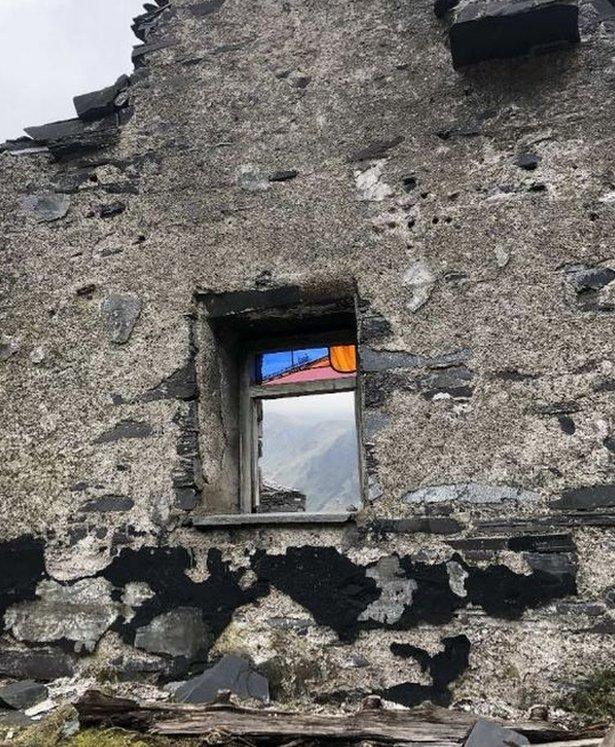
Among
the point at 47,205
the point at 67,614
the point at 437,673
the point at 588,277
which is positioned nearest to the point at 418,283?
the point at 588,277

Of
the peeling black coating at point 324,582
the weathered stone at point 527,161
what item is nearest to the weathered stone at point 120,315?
the peeling black coating at point 324,582

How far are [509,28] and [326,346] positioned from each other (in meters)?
1.72

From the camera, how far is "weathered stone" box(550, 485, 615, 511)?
2656mm

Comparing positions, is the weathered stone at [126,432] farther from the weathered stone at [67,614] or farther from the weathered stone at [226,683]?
the weathered stone at [226,683]

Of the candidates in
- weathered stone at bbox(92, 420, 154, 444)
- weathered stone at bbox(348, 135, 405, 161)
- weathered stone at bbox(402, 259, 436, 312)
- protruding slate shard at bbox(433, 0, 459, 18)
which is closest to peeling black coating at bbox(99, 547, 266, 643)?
weathered stone at bbox(92, 420, 154, 444)

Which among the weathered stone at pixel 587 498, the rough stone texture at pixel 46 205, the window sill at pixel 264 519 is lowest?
the window sill at pixel 264 519

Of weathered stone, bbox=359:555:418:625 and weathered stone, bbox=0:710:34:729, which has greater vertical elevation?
weathered stone, bbox=359:555:418:625

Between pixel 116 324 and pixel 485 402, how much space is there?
182 centimetres

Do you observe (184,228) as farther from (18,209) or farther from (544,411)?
(544,411)

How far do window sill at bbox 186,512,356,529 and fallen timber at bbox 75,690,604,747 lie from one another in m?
0.77

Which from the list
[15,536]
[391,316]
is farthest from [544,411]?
[15,536]

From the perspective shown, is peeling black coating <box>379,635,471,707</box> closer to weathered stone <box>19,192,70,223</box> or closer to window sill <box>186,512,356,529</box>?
window sill <box>186,512,356,529</box>

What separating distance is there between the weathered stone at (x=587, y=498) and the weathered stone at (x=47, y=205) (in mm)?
2838

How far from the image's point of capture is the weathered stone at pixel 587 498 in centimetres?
266
